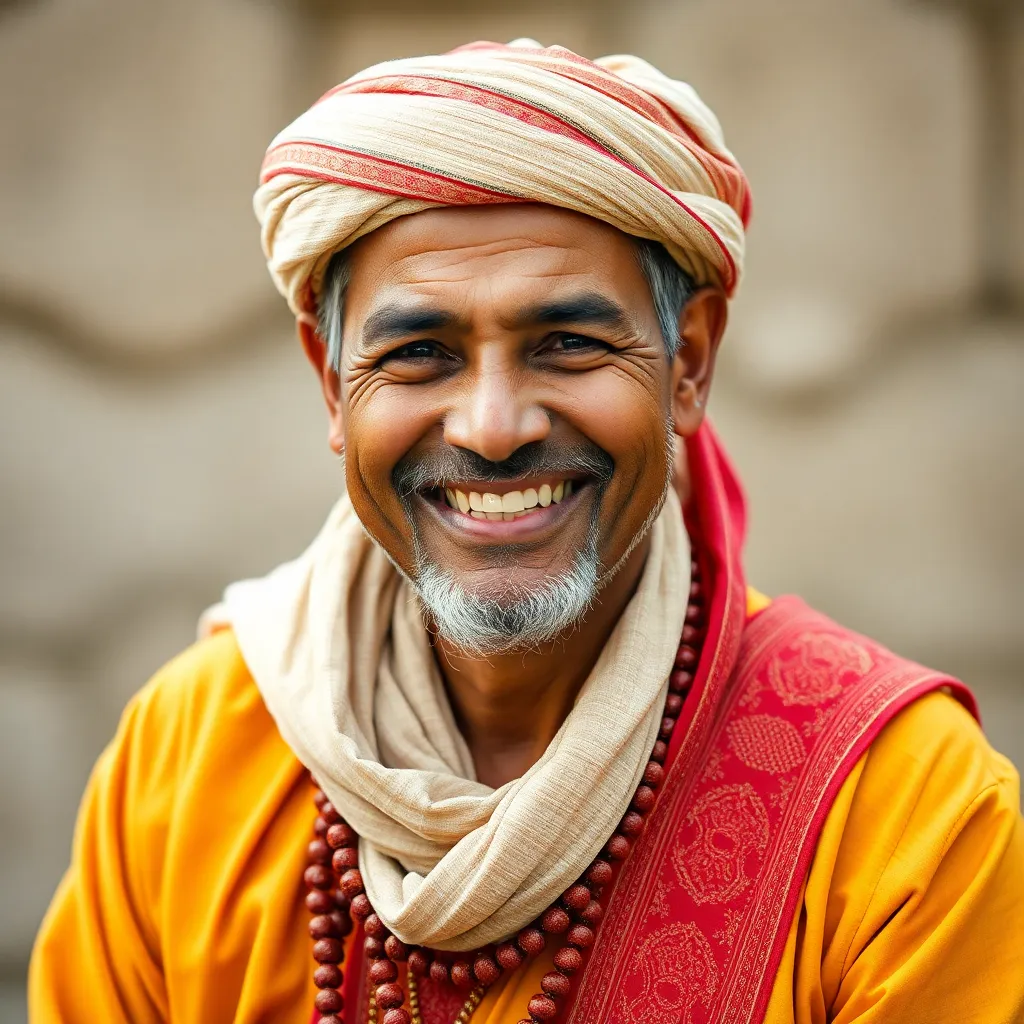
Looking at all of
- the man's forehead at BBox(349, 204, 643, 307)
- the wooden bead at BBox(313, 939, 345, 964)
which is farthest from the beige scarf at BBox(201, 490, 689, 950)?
the man's forehead at BBox(349, 204, 643, 307)

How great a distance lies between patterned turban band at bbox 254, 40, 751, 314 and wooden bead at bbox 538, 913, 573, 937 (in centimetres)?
96

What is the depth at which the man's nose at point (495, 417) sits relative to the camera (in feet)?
4.84

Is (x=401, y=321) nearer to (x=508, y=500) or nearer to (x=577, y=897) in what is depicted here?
(x=508, y=500)

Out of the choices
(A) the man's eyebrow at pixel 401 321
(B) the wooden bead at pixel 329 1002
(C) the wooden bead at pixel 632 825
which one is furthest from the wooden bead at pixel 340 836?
(A) the man's eyebrow at pixel 401 321

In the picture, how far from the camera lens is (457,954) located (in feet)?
5.26

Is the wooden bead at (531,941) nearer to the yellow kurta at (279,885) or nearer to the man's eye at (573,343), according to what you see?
the yellow kurta at (279,885)

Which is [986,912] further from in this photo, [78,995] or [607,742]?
[78,995]

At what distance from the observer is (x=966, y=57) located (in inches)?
117

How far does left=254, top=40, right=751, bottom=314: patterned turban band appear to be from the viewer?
58.7 inches

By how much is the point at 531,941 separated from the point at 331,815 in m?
0.38

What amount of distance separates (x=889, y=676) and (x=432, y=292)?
89cm

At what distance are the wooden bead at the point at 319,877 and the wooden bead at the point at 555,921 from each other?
37 cm

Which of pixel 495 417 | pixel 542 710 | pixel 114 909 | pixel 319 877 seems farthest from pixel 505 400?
pixel 114 909

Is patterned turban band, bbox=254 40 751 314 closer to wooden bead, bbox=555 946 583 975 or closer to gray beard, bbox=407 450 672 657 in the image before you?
gray beard, bbox=407 450 672 657
